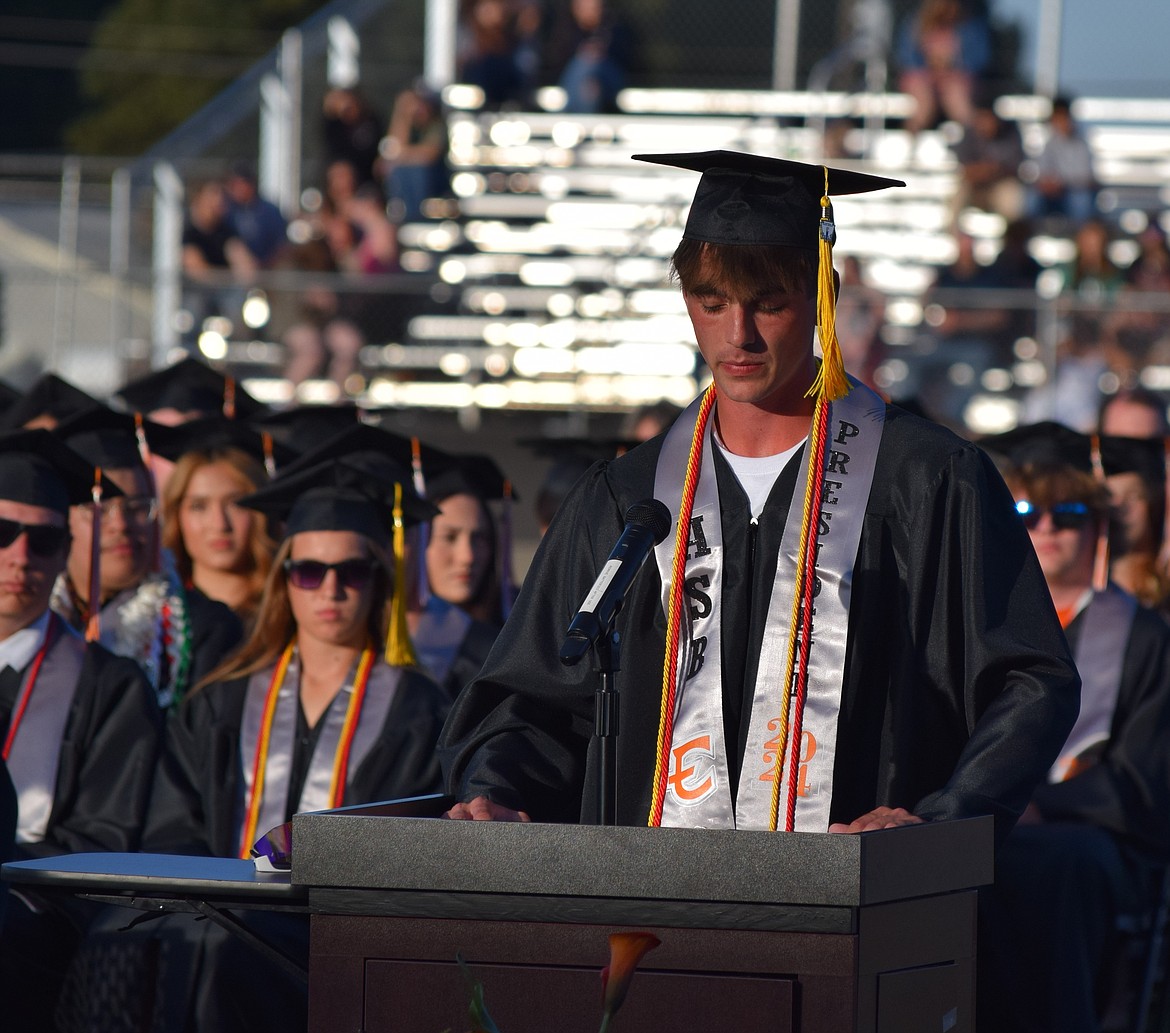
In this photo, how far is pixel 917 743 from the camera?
2.98 metres

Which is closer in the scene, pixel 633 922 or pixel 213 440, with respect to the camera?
pixel 633 922

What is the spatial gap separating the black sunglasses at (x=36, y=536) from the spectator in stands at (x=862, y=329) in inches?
212

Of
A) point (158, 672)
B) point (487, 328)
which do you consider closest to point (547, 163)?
point (487, 328)

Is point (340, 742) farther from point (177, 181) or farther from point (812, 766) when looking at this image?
point (177, 181)

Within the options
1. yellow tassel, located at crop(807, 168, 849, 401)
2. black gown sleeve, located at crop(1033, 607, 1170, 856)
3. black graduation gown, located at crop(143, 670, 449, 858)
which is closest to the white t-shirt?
yellow tassel, located at crop(807, 168, 849, 401)

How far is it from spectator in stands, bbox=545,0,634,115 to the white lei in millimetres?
9753

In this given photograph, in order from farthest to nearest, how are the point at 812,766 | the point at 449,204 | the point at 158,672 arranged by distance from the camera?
the point at 449,204
the point at 158,672
the point at 812,766

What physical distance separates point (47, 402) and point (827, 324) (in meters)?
5.44

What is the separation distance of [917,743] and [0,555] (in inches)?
124

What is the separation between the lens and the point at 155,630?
626 cm

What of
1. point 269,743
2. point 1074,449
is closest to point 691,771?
point 269,743

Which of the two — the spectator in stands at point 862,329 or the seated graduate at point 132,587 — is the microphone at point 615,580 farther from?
the spectator in stands at point 862,329

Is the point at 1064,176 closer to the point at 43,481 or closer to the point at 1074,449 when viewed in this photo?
the point at 1074,449

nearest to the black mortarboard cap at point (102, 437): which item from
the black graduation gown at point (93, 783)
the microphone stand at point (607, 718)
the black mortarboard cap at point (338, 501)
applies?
the black mortarboard cap at point (338, 501)
